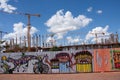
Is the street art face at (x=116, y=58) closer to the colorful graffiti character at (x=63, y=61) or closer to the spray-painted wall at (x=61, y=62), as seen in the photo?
the spray-painted wall at (x=61, y=62)

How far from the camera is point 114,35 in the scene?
74875mm

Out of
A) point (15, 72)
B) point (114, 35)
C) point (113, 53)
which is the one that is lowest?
point (15, 72)

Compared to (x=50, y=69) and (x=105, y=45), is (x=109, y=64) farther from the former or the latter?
(x=105, y=45)

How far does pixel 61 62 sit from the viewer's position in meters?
37.1

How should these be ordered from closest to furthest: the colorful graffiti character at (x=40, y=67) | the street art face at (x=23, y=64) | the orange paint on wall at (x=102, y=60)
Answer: the orange paint on wall at (x=102, y=60)
the colorful graffiti character at (x=40, y=67)
the street art face at (x=23, y=64)

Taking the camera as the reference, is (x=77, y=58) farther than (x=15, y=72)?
No

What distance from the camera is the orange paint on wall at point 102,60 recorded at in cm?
3534

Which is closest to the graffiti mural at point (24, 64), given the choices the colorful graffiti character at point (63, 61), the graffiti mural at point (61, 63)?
the graffiti mural at point (61, 63)

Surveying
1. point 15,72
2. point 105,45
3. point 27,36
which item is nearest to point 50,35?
point 27,36

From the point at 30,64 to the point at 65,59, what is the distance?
5411 mm

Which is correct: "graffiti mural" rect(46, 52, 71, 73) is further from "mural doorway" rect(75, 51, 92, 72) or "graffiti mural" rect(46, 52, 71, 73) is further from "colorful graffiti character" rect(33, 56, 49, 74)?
"mural doorway" rect(75, 51, 92, 72)

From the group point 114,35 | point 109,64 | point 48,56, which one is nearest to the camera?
point 109,64

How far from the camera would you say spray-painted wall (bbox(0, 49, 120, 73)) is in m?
35.5

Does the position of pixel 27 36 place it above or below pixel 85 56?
above
